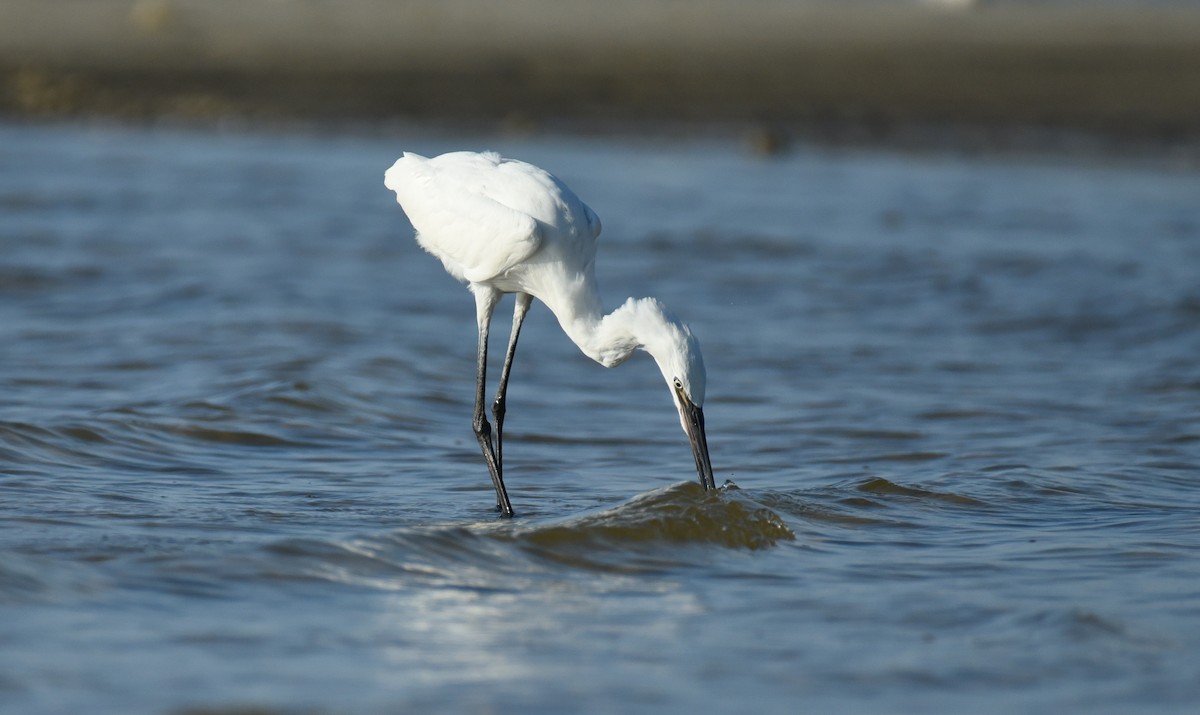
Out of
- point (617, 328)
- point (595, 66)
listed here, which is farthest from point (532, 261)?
point (595, 66)

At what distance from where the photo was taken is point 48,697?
406 cm

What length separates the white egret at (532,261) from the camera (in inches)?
241

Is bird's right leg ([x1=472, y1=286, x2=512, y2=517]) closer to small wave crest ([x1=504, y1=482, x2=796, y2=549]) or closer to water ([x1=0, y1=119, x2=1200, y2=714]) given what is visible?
water ([x1=0, y1=119, x2=1200, y2=714])

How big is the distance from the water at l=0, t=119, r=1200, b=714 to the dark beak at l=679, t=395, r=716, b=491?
A: 87 mm

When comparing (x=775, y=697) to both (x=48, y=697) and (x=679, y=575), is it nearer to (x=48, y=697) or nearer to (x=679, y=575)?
(x=679, y=575)

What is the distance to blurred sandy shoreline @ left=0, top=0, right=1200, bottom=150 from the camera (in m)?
21.9

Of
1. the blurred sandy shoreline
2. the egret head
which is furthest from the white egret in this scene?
the blurred sandy shoreline

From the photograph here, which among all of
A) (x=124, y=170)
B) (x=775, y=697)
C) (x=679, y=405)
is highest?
(x=124, y=170)

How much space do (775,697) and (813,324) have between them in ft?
21.9

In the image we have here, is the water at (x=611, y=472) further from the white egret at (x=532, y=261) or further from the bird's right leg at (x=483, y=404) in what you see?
the white egret at (x=532, y=261)

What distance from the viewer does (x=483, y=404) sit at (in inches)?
282

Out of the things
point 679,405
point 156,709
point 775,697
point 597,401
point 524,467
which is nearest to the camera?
point 156,709

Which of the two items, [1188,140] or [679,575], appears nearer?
[679,575]

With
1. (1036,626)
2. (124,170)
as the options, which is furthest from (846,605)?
(124,170)
